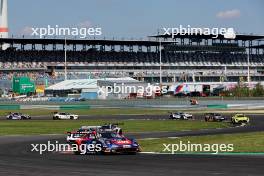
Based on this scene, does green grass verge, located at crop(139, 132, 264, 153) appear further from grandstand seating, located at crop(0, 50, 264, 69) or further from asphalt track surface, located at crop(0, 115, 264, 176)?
grandstand seating, located at crop(0, 50, 264, 69)

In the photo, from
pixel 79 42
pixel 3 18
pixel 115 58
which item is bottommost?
pixel 115 58

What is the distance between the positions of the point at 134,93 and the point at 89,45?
28.8m

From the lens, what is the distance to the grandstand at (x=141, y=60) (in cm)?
14025

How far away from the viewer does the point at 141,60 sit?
155375 millimetres

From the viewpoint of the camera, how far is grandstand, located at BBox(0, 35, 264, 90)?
140 metres

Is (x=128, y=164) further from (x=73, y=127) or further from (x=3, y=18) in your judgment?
(x=3, y=18)

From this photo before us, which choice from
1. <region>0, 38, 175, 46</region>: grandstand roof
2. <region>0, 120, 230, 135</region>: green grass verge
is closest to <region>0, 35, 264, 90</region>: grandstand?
<region>0, 38, 175, 46</region>: grandstand roof

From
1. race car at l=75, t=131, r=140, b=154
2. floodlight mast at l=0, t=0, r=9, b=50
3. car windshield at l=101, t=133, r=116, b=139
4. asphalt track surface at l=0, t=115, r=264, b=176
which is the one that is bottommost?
asphalt track surface at l=0, t=115, r=264, b=176

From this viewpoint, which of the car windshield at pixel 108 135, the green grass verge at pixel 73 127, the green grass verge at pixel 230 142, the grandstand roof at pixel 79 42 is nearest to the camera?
the car windshield at pixel 108 135

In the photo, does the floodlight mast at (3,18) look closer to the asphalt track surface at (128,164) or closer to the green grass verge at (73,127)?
the green grass verge at (73,127)

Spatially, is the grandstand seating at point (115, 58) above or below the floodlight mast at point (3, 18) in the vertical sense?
below

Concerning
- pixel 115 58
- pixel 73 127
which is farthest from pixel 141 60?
pixel 73 127

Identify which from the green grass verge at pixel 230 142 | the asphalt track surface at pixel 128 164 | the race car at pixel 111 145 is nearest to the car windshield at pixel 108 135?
the race car at pixel 111 145

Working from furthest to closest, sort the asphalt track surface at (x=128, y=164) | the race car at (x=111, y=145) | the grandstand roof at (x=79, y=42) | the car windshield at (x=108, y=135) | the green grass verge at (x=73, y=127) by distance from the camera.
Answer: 1. the grandstand roof at (x=79, y=42)
2. the green grass verge at (x=73, y=127)
3. the car windshield at (x=108, y=135)
4. the race car at (x=111, y=145)
5. the asphalt track surface at (x=128, y=164)
